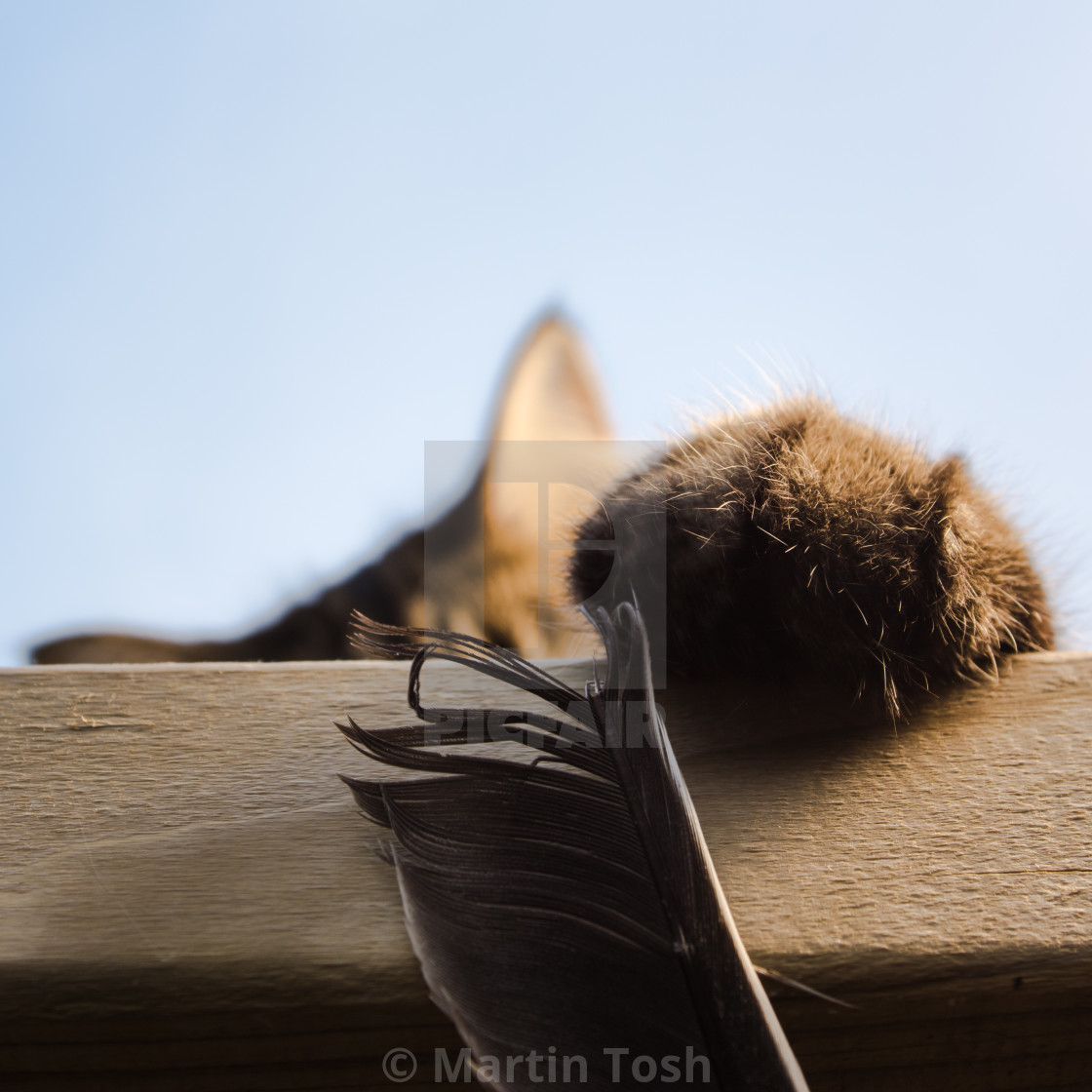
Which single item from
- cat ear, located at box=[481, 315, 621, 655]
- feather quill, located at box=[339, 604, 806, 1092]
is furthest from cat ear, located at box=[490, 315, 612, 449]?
feather quill, located at box=[339, 604, 806, 1092]

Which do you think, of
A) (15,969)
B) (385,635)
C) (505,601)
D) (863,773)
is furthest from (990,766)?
(505,601)

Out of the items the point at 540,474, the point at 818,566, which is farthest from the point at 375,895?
the point at 540,474

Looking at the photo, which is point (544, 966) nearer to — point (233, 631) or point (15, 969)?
point (15, 969)

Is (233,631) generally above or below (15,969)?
below

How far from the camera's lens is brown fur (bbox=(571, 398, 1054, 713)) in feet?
1.63

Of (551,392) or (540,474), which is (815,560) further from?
(551,392)

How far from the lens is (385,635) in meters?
0.48

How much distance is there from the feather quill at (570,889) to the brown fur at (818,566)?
2.8 inches

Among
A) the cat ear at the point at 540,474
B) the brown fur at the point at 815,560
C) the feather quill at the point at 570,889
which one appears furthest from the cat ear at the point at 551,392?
the feather quill at the point at 570,889

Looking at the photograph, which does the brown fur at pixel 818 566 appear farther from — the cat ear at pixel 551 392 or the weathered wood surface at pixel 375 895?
the cat ear at pixel 551 392

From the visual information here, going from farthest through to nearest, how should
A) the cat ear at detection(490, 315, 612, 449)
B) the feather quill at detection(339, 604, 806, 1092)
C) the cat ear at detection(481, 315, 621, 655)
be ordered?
the cat ear at detection(490, 315, 612, 449)
the cat ear at detection(481, 315, 621, 655)
the feather quill at detection(339, 604, 806, 1092)

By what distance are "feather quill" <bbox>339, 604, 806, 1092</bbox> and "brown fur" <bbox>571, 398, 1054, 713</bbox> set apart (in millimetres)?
72

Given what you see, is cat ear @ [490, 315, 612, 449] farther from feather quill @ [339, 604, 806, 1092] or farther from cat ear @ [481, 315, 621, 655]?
feather quill @ [339, 604, 806, 1092]

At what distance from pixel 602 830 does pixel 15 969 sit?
0.30m
